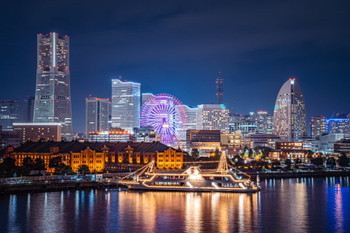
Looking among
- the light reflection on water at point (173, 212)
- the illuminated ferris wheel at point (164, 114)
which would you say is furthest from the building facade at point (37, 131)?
the light reflection on water at point (173, 212)

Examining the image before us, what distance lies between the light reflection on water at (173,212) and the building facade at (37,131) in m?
106

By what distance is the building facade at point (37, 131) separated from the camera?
559ft

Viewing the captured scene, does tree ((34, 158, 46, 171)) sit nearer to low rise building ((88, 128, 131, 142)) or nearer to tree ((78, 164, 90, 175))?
tree ((78, 164, 90, 175))

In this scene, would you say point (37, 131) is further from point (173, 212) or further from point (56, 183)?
point (173, 212)

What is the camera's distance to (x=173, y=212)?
172ft

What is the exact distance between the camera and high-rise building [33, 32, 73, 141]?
189750mm

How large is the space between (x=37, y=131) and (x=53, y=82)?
24.6m

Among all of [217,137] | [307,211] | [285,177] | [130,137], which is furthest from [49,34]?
[307,211]

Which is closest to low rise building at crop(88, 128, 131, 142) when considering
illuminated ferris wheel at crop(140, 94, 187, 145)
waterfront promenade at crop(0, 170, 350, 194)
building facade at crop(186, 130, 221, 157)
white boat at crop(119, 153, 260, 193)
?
building facade at crop(186, 130, 221, 157)

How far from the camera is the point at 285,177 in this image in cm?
10381

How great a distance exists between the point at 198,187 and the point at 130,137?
11308 centimetres

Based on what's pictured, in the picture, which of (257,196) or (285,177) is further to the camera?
(285,177)

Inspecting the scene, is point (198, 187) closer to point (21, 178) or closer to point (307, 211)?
point (307, 211)

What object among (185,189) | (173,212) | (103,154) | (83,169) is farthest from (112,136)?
(173,212)
